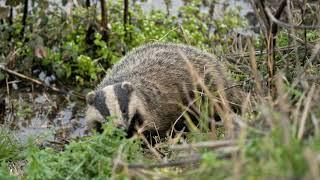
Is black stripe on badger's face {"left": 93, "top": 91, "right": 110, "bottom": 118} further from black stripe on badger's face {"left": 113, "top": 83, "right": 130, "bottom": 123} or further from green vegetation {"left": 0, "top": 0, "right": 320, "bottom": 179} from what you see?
green vegetation {"left": 0, "top": 0, "right": 320, "bottom": 179}

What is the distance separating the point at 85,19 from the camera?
8.66 meters

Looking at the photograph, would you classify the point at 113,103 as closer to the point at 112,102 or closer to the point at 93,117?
the point at 112,102

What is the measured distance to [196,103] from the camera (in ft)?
18.8

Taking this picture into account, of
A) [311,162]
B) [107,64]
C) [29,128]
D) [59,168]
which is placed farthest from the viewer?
[107,64]

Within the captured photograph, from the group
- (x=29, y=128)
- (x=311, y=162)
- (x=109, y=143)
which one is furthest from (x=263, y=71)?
(x=311, y=162)

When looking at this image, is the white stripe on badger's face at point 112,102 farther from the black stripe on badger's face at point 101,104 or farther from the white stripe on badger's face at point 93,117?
the white stripe on badger's face at point 93,117

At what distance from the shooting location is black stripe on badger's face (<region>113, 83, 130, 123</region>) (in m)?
5.73

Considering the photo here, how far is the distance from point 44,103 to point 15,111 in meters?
0.37

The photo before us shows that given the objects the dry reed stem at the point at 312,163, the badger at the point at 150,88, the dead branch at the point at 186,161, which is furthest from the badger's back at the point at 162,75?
the dry reed stem at the point at 312,163

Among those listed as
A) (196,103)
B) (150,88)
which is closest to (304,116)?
(196,103)

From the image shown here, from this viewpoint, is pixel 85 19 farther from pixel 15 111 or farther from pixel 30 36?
pixel 15 111

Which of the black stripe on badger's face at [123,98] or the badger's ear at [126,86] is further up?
A: the badger's ear at [126,86]

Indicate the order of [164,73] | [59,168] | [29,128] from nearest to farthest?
[59,168], [164,73], [29,128]

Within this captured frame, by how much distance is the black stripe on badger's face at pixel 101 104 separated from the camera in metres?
5.77
